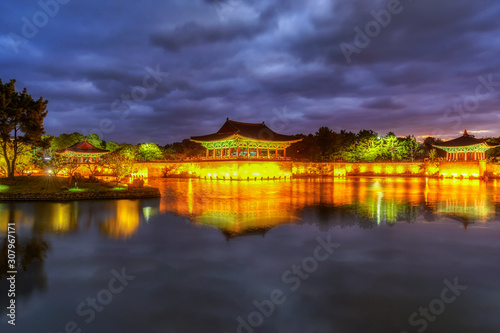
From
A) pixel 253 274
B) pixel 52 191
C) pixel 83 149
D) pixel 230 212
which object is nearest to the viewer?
pixel 253 274

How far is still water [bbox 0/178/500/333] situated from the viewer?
19.4ft

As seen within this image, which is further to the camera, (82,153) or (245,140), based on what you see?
(82,153)

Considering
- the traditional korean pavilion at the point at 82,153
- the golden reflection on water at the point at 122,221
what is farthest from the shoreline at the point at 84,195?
the traditional korean pavilion at the point at 82,153

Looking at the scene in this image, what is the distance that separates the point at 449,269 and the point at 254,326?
241 inches

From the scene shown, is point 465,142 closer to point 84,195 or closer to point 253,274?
Result: point 253,274

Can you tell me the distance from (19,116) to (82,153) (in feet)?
114

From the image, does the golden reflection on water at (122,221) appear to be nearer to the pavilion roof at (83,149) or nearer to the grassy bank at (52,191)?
the grassy bank at (52,191)

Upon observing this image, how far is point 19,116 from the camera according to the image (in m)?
25.9

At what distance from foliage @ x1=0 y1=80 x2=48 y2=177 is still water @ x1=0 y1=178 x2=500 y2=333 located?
15.1m

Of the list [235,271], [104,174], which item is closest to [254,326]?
[235,271]

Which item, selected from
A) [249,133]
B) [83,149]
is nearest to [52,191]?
[249,133]

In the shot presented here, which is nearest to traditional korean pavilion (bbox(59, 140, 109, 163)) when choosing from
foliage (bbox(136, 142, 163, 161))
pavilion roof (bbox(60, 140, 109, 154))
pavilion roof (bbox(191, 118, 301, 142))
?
pavilion roof (bbox(60, 140, 109, 154))

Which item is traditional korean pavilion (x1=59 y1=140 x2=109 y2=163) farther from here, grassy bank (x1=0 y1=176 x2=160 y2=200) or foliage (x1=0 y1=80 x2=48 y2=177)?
grassy bank (x1=0 y1=176 x2=160 y2=200)

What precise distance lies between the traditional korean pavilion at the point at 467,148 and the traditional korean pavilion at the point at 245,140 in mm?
28336
